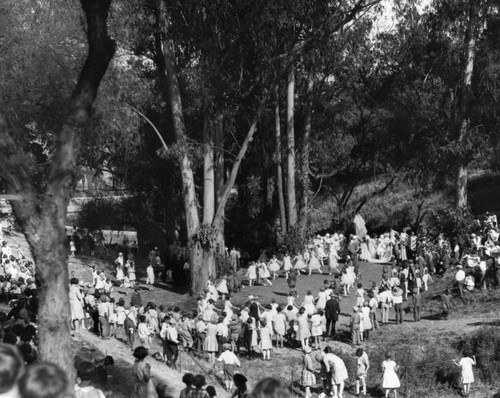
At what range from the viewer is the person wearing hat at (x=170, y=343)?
18547mm

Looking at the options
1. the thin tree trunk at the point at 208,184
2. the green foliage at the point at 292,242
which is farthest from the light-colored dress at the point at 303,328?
the green foliage at the point at 292,242

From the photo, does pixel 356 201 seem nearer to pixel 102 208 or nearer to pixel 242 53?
pixel 102 208

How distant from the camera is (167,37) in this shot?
97.6 ft

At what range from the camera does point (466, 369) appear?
18.5 meters

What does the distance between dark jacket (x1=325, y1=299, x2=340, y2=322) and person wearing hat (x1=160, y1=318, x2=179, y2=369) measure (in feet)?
15.2

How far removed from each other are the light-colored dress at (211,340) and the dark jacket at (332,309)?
136 inches

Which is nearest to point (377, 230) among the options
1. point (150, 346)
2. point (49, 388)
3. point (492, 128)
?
point (492, 128)

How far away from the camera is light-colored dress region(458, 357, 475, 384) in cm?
1847

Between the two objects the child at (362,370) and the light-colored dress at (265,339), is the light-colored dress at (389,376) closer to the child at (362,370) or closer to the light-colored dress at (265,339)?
the child at (362,370)

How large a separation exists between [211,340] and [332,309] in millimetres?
3668

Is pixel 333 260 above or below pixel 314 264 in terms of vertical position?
above

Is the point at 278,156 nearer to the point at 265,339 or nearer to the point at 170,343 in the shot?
the point at 265,339

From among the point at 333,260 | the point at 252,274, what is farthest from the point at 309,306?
the point at 333,260

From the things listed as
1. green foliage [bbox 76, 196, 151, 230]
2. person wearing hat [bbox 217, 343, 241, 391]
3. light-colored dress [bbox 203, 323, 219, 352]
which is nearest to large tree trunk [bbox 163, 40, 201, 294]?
light-colored dress [bbox 203, 323, 219, 352]
